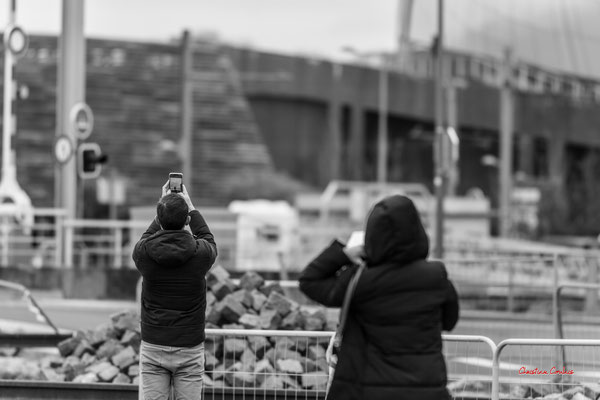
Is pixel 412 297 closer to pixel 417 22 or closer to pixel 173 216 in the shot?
pixel 173 216

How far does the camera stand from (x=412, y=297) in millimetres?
5457

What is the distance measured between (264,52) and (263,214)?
49647mm

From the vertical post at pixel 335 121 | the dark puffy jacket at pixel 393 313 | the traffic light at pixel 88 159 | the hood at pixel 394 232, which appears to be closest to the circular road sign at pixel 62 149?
the traffic light at pixel 88 159

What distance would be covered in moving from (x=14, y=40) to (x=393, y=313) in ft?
59.1

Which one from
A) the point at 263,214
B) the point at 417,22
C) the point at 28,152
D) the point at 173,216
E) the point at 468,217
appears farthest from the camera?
the point at 417,22

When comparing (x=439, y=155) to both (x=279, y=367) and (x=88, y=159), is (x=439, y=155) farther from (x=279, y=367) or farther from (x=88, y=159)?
(x=279, y=367)

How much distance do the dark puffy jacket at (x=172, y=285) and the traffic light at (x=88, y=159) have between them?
54.4 feet

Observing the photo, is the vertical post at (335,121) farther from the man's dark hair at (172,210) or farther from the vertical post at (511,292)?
→ the man's dark hair at (172,210)

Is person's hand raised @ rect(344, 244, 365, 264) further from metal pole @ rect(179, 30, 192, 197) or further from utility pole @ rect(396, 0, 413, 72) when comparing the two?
utility pole @ rect(396, 0, 413, 72)

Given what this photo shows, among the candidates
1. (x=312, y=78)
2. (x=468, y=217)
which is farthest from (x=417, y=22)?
(x=468, y=217)

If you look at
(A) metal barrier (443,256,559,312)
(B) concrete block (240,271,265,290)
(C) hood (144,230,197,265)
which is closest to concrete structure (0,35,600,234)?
(A) metal barrier (443,256,559,312)

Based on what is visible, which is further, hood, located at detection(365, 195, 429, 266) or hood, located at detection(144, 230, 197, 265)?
hood, located at detection(144, 230, 197, 265)

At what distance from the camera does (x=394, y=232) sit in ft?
17.7

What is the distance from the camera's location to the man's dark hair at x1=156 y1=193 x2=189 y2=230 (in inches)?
274
